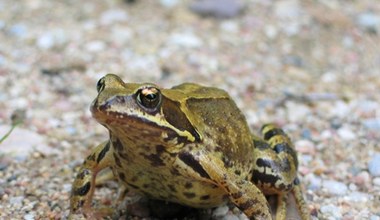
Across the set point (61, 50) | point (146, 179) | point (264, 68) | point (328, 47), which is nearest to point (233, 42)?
point (264, 68)

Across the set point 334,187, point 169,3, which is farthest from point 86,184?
point 169,3

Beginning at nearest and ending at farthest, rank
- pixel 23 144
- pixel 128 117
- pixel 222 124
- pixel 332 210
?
pixel 128 117, pixel 222 124, pixel 332 210, pixel 23 144

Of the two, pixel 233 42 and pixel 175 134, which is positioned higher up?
pixel 175 134

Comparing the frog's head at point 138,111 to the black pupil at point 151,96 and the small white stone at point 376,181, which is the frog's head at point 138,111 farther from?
the small white stone at point 376,181

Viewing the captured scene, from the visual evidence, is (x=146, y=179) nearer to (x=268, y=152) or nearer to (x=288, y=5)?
(x=268, y=152)

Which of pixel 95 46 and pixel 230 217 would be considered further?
pixel 95 46

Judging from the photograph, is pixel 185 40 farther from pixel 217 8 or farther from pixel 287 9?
pixel 287 9

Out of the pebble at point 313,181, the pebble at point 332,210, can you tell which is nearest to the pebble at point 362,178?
the pebble at point 313,181
